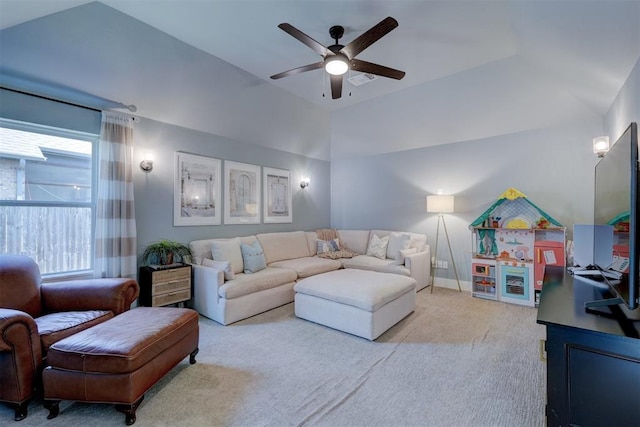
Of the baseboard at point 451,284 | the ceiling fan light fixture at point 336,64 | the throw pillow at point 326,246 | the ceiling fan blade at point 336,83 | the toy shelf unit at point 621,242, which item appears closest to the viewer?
the toy shelf unit at point 621,242

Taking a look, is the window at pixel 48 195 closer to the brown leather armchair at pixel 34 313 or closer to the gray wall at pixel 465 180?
the brown leather armchair at pixel 34 313

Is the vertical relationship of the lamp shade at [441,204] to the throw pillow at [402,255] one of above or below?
above

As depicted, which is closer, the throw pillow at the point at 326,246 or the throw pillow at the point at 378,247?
the throw pillow at the point at 378,247

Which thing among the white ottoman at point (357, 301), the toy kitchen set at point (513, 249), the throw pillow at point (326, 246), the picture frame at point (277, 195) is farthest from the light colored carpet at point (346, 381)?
the picture frame at point (277, 195)

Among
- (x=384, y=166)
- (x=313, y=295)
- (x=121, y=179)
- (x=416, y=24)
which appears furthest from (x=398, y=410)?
(x=384, y=166)

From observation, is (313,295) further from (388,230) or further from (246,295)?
(388,230)

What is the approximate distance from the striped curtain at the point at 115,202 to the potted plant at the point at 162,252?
8.7 inches

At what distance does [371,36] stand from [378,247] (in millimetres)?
3437

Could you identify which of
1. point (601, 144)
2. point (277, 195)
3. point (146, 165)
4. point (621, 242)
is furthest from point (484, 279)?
point (146, 165)

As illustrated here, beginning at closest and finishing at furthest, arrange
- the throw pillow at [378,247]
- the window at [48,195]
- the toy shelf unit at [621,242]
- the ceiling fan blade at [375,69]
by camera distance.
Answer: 1. the toy shelf unit at [621,242]
2. the ceiling fan blade at [375,69]
3. the window at [48,195]
4. the throw pillow at [378,247]

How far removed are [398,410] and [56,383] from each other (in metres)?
2.11

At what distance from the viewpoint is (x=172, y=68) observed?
3035 millimetres

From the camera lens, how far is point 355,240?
5.50 meters

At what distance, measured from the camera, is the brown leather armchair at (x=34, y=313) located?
1685mm
